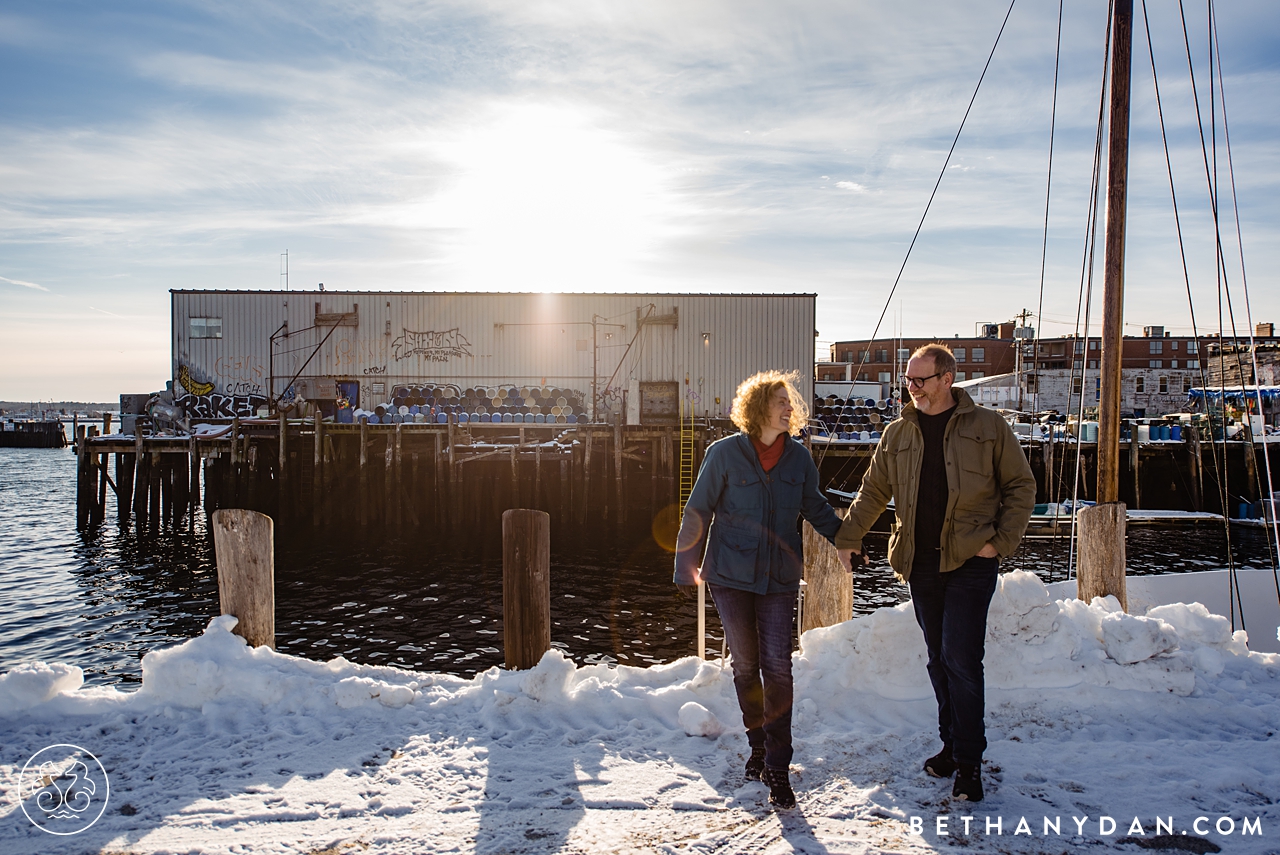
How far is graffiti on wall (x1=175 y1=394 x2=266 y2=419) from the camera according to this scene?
30.2m

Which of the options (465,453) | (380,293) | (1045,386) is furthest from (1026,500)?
(1045,386)

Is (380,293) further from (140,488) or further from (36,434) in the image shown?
(36,434)

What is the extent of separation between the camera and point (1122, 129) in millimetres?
6938

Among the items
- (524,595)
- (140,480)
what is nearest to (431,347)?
(140,480)

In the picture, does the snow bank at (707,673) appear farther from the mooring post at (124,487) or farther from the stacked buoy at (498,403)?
the mooring post at (124,487)

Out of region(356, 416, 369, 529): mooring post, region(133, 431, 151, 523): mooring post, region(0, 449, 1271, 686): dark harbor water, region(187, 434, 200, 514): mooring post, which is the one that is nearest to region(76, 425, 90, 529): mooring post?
region(0, 449, 1271, 686): dark harbor water

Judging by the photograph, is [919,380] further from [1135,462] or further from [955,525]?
[1135,462]

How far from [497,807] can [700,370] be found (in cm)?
2726

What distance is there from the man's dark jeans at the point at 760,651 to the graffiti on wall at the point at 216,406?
3092 centimetres

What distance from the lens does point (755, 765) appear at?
3768 mm

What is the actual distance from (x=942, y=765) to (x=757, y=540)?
A: 1457mm

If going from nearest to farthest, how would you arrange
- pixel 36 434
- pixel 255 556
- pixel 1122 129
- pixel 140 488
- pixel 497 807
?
pixel 497 807, pixel 255 556, pixel 1122 129, pixel 140 488, pixel 36 434

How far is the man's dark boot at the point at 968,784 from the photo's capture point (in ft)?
11.4

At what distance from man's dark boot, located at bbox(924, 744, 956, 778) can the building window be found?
109 ft
